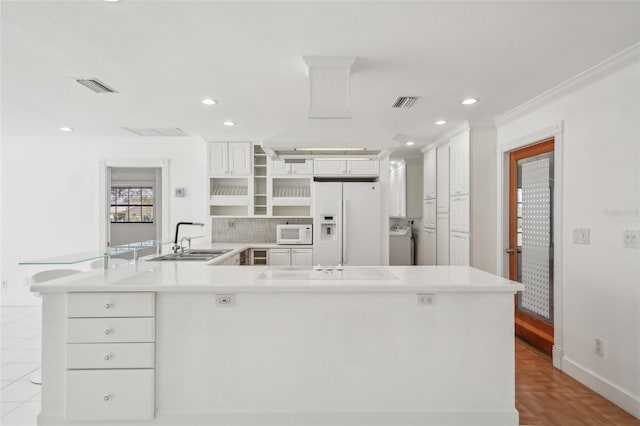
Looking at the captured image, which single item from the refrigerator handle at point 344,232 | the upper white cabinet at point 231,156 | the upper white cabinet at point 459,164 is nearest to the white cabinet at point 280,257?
the refrigerator handle at point 344,232

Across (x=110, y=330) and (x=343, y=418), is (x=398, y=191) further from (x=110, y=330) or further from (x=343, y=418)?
(x=110, y=330)

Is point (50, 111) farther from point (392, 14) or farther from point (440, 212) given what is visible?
point (440, 212)

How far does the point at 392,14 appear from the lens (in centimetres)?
200

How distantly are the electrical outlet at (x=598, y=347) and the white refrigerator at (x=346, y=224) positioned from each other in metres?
2.79

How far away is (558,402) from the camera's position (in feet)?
8.46

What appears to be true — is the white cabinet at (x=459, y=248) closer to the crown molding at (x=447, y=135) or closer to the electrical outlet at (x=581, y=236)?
the crown molding at (x=447, y=135)

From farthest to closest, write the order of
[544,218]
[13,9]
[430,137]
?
[430,137]
[544,218]
[13,9]

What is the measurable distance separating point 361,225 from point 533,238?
87.2 inches

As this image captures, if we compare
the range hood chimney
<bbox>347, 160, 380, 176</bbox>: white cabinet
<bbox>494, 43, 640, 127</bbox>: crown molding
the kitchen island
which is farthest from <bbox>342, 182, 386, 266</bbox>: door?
the kitchen island

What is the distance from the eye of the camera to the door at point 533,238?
3.43m

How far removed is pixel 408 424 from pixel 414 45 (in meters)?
2.38

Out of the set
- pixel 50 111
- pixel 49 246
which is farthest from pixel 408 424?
pixel 49 246

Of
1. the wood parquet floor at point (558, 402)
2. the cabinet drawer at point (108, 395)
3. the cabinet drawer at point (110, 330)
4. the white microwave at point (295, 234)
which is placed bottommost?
the wood parquet floor at point (558, 402)

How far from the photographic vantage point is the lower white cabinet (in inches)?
86.6
